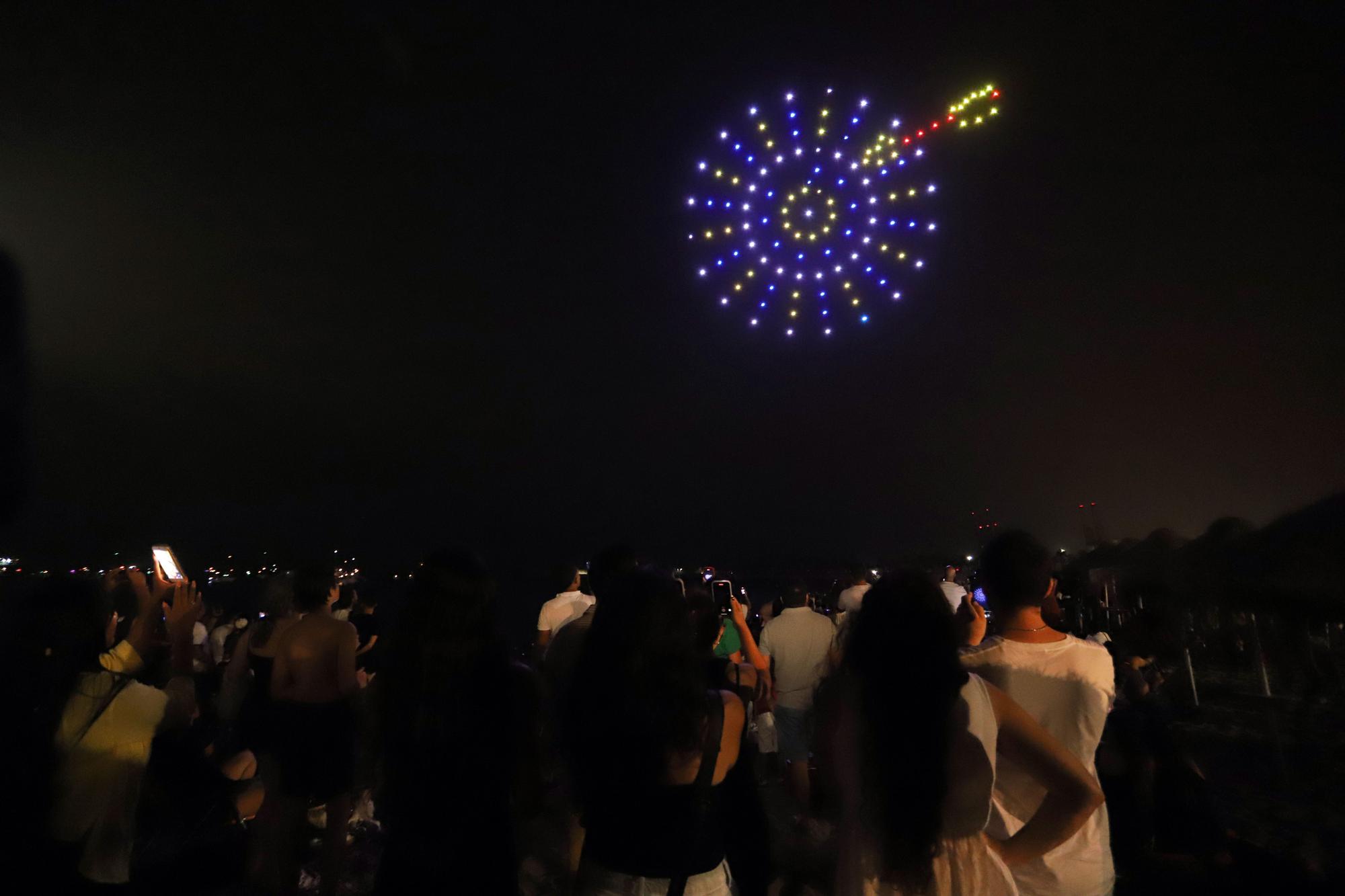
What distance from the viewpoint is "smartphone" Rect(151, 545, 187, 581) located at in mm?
3687

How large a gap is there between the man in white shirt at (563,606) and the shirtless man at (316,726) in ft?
5.71

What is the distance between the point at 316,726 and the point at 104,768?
5.06 ft

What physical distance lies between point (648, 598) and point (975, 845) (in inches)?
45.2

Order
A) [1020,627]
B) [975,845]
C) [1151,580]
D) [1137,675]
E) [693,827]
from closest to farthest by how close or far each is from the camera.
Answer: [975,845] → [693,827] → [1020,627] → [1137,675] → [1151,580]

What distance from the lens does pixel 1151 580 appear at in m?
12.8

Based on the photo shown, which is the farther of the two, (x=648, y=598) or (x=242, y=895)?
(x=242, y=895)

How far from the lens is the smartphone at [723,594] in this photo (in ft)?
23.5

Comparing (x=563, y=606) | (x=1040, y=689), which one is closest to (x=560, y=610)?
(x=563, y=606)

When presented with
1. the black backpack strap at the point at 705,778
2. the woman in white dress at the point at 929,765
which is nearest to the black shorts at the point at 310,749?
the black backpack strap at the point at 705,778

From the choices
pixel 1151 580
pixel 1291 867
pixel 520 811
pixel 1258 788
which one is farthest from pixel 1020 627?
pixel 1151 580

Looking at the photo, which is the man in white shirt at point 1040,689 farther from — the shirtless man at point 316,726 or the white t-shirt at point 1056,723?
the shirtless man at point 316,726

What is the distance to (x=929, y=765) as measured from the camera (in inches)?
72.6

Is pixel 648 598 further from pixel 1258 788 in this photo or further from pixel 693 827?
pixel 1258 788

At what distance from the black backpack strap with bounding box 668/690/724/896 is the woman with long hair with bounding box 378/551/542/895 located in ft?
2.54
